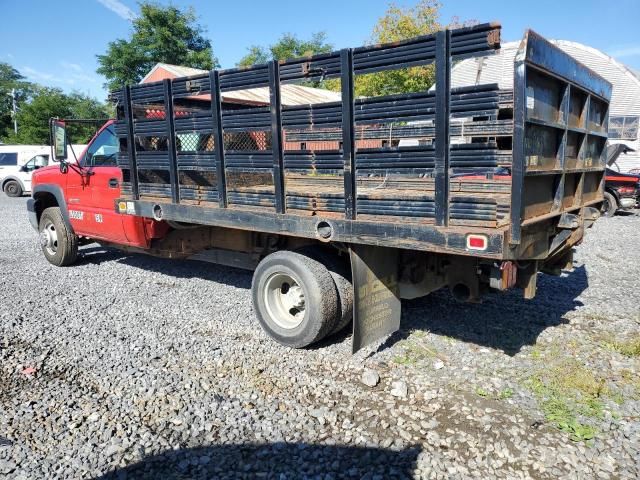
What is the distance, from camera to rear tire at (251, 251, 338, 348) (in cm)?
417

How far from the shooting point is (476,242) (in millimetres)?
3146

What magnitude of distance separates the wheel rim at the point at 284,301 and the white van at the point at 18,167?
18267 mm

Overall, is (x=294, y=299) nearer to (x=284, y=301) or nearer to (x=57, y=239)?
(x=284, y=301)

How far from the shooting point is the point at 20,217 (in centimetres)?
1359

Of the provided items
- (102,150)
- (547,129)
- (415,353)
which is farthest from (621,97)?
(102,150)

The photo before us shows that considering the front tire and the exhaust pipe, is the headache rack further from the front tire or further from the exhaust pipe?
the front tire

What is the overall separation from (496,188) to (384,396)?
1954mm

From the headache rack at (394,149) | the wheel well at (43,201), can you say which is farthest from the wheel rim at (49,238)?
the headache rack at (394,149)

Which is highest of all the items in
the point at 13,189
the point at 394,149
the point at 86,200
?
the point at 394,149

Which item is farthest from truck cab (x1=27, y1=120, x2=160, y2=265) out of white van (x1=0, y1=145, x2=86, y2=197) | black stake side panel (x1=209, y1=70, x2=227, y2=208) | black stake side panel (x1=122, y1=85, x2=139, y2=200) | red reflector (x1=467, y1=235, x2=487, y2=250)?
white van (x1=0, y1=145, x2=86, y2=197)

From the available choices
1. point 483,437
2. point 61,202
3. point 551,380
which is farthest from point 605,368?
point 61,202

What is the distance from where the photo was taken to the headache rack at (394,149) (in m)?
3.13

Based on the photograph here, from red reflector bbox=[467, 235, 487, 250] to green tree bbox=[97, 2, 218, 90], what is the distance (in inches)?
1351

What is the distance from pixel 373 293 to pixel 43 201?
238 inches
